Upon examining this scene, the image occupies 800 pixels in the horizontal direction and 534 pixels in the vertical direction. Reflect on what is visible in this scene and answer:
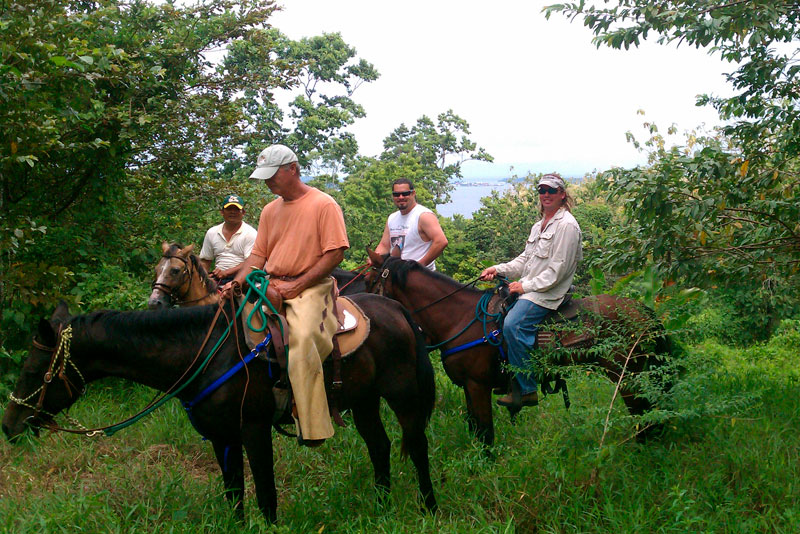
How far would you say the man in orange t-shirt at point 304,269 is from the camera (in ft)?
12.3

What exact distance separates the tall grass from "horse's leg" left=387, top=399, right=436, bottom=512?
0.11m

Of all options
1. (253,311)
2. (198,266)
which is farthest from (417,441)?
(198,266)

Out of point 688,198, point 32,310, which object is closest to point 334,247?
point 688,198

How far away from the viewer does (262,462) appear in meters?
3.83

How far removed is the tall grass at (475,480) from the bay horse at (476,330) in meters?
0.32

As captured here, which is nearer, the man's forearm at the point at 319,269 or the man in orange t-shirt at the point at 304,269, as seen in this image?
the man in orange t-shirt at the point at 304,269

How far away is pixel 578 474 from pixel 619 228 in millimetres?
2961

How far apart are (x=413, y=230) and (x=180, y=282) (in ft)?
7.80

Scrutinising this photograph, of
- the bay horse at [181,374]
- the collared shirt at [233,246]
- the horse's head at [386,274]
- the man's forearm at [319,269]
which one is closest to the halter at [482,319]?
the horse's head at [386,274]

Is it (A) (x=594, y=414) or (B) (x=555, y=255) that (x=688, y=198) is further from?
(A) (x=594, y=414)

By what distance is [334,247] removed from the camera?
3.92 m

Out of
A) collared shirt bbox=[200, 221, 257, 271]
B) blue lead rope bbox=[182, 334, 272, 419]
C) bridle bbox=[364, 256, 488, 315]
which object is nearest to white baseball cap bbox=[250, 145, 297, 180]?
blue lead rope bbox=[182, 334, 272, 419]

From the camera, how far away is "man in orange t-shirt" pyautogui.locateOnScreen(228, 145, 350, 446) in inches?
148

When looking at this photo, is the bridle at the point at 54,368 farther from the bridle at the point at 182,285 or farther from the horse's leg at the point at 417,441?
the bridle at the point at 182,285
